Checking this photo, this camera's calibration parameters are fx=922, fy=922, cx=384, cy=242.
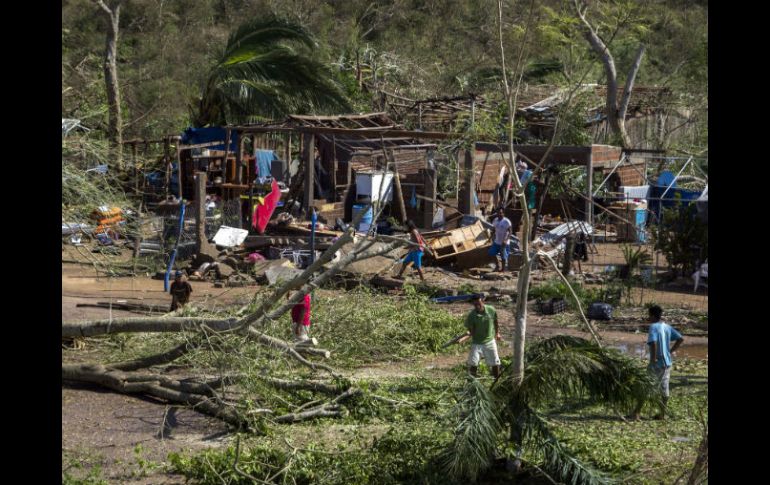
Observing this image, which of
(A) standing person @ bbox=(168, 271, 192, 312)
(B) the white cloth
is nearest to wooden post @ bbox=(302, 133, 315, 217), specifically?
(B) the white cloth

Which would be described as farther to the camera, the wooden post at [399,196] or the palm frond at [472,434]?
the wooden post at [399,196]

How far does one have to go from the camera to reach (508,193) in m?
25.1

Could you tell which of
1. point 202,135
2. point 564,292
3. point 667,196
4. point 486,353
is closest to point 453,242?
point 564,292

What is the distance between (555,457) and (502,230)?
1180 cm

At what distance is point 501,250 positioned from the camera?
19.8 m

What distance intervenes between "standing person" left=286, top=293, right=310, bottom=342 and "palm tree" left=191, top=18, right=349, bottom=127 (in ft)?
50.9

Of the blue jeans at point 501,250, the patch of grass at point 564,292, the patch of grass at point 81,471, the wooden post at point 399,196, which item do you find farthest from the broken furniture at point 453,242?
the patch of grass at point 81,471

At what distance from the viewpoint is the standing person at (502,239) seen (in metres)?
19.4

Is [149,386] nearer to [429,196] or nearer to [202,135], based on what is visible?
[429,196]

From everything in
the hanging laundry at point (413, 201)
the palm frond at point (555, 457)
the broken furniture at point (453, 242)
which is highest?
the hanging laundry at point (413, 201)

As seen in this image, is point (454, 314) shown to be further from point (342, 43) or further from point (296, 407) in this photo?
point (342, 43)

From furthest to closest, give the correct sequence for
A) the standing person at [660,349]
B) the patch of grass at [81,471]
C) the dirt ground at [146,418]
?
the standing person at [660,349]
the dirt ground at [146,418]
the patch of grass at [81,471]

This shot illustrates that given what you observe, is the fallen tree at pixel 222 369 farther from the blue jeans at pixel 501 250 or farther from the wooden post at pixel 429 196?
the wooden post at pixel 429 196

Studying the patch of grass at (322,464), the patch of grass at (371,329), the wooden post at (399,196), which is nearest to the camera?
the patch of grass at (322,464)
